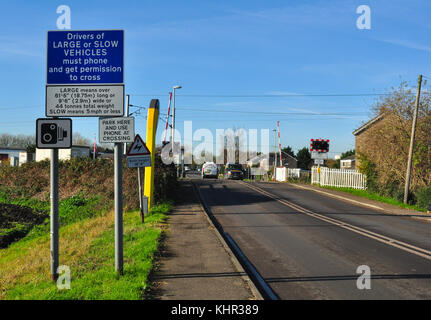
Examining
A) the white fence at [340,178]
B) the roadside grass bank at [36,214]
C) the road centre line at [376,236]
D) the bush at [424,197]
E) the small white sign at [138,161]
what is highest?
the small white sign at [138,161]

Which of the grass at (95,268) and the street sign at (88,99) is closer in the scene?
the grass at (95,268)

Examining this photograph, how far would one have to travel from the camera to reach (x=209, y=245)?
34.4 ft

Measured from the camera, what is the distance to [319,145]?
31.4 m

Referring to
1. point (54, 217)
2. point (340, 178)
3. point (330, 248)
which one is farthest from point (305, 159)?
point (54, 217)

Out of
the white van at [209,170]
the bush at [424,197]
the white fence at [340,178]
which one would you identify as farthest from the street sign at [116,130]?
the white van at [209,170]

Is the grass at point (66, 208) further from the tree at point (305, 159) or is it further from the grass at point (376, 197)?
the tree at point (305, 159)

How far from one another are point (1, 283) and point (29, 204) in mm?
17753

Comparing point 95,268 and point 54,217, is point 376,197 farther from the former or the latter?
point 54,217

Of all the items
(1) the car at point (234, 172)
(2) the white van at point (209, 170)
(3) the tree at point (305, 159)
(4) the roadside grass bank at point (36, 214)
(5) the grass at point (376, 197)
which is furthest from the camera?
(3) the tree at point (305, 159)

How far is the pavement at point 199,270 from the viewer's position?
6.42 metres

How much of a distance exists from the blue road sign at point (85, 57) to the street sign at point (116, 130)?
2.22 ft

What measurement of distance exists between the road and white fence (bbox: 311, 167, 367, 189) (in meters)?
9.91

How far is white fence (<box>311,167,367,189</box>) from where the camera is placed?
96.4 feet
